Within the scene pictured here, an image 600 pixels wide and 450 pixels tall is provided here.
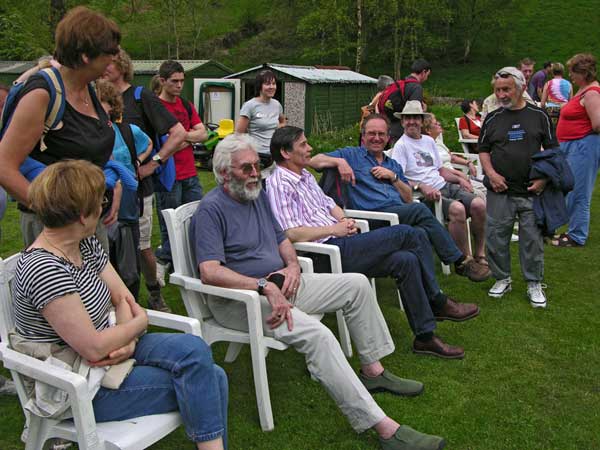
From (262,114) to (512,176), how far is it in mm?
2989

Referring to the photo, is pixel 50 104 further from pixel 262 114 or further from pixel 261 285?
pixel 262 114

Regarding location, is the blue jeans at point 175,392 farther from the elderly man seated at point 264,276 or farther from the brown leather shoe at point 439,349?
the brown leather shoe at point 439,349

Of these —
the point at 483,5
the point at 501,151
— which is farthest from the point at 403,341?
the point at 483,5

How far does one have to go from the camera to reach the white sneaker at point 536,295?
4227 millimetres

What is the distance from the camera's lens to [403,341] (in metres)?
3.66

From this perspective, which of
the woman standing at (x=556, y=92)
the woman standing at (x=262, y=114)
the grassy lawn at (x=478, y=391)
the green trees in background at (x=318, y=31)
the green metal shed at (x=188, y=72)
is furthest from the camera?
the green trees in background at (x=318, y=31)

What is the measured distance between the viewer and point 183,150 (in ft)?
15.1

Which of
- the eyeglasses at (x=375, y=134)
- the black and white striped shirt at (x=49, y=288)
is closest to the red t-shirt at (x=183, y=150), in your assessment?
the eyeglasses at (x=375, y=134)

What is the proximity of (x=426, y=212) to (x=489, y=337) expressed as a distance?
1006 mm

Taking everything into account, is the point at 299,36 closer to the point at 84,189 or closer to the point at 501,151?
the point at 501,151

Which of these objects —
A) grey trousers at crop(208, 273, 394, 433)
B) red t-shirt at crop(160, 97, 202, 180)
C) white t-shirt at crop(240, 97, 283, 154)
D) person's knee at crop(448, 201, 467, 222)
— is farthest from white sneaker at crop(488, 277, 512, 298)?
white t-shirt at crop(240, 97, 283, 154)

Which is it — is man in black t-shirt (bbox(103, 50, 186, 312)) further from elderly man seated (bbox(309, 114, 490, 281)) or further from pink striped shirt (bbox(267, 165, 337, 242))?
elderly man seated (bbox(309, 114, 490, 281))

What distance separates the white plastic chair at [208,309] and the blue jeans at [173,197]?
1.26 meters

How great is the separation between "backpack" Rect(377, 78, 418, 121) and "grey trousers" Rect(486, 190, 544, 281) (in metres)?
2.16
